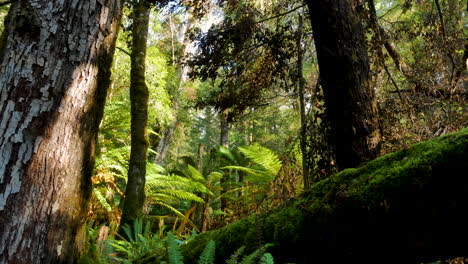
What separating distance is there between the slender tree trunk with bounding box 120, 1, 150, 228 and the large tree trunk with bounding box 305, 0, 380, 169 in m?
3.27

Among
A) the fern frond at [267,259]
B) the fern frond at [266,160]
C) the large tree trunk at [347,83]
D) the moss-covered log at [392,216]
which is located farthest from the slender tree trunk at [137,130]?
the fern frond at [267,259]

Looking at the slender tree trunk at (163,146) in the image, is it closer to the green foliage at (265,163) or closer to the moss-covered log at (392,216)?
the green foliage at (265,163)

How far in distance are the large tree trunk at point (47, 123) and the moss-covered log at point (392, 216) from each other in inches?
56.9

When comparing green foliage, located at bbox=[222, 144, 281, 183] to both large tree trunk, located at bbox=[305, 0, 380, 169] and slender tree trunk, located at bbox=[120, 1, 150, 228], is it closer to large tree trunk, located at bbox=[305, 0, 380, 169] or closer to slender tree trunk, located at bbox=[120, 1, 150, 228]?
slender tree trunk, located at bbox=[120, 1, 150, 228]

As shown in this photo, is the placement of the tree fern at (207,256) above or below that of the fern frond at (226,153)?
below

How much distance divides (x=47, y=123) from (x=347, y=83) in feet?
10.1

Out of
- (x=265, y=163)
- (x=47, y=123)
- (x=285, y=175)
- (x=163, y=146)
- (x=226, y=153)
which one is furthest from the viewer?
(x=163, y=146)

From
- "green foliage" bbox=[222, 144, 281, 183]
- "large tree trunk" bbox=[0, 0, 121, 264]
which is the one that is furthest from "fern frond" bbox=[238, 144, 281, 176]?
"large tree trunk" bbox=[0, 0, 121, 264]

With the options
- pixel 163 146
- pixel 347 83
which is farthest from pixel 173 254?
pixel 163 146

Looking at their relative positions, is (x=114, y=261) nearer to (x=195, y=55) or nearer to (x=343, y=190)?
(x=343, y=190)

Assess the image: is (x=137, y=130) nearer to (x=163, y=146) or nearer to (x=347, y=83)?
(x=347, y=83)

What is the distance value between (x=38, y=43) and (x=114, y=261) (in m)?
1.68

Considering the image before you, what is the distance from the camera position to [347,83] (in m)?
3.73

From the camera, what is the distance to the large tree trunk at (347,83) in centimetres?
371
